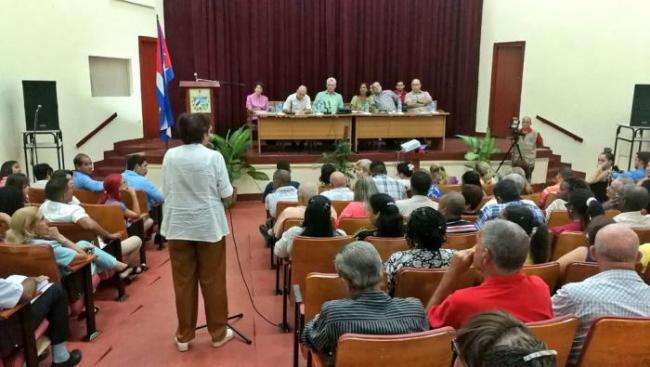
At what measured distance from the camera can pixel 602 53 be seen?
8.09 m

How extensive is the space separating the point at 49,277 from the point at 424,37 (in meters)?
9.02

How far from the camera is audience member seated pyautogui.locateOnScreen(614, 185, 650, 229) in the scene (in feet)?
11.2

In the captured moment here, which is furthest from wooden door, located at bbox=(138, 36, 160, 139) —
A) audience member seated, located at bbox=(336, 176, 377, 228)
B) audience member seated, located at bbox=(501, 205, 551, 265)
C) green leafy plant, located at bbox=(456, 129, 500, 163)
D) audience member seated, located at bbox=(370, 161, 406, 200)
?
audience member seated, located at bbox=(501, 205, 551, 265)

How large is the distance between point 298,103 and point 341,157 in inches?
51.7

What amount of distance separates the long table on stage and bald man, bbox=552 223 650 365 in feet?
19.3

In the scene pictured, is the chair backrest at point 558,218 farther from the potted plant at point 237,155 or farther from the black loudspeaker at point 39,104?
the black loudspeaker at point 39,104

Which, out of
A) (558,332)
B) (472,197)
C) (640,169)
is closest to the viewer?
(558,332)

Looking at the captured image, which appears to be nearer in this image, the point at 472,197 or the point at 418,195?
the point at 418,195

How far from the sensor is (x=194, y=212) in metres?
2.76

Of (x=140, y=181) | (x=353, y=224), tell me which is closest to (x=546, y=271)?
(x=353, y=224)

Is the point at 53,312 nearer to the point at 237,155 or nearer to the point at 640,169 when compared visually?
the point at 237,155

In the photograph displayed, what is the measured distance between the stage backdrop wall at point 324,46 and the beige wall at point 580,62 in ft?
3.69

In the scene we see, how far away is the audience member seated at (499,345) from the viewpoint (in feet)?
3.32

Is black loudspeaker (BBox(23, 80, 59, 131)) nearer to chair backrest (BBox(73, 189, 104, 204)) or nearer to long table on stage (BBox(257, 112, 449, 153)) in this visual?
chair backrest (BBox(73, 189, 104, 204))
